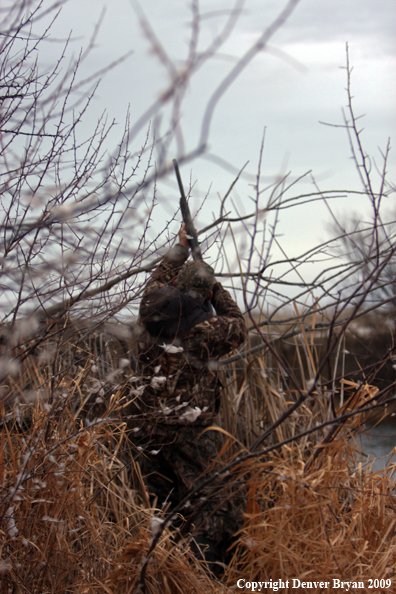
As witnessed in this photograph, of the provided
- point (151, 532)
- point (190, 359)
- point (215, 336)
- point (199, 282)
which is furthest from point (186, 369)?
point (151, 532)

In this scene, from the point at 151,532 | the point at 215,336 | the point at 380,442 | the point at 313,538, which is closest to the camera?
the point at 151,532

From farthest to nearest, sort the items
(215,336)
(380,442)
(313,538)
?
(380,442)
(215,336)
(313,538)

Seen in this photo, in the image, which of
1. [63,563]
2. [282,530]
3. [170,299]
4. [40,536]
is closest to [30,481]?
[40,536]

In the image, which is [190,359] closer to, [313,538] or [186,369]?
[186,369]

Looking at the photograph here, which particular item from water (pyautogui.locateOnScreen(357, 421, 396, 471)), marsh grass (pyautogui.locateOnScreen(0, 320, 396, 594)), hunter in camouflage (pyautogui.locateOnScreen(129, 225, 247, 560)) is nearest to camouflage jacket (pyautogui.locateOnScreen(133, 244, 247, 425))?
hunter in camouflage (pyautogui.locateOnScreen(129, 225, 247, 560))

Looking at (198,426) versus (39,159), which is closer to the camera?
(39,159)

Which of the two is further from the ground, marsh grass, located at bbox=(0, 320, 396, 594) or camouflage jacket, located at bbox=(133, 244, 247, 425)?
camouflage jacket, located at bbox=(133, 244, 247, 425)

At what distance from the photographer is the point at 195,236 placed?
333 centimetres

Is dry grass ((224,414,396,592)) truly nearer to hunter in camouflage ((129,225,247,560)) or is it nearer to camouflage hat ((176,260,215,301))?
hunter in camouflage ((129,225,247,560))

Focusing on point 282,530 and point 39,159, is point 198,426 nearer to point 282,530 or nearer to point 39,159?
point 282,530

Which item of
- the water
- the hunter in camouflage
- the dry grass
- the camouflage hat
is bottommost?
the water

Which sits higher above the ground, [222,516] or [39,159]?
[39,159]

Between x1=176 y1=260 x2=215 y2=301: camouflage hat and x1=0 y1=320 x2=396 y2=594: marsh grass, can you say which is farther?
x1=176 y1=260 x2=215 y2=301: camouflage hat

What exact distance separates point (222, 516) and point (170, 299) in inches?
61.2
